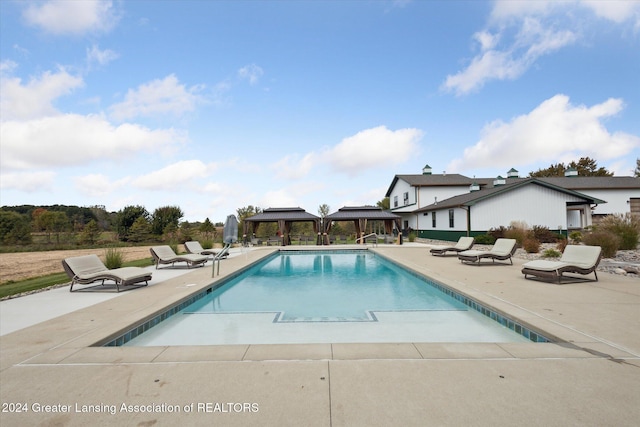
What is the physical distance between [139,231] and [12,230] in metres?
10.8

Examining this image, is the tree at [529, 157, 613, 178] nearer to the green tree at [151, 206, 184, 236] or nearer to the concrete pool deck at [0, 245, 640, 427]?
the green tree at [151, 206, 184, 236]

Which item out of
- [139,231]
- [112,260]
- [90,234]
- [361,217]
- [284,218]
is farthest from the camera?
[139,231]

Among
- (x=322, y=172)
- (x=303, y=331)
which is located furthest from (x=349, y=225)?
(x=303, y=331)

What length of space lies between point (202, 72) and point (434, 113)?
13.9 metres

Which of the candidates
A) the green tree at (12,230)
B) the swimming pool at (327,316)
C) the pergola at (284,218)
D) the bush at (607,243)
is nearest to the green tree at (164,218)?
the green tree at (12,230)

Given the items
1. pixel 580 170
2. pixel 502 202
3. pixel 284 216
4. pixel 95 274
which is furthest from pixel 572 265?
pixel 580 170

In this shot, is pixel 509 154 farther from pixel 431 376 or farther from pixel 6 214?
pixel 6 214

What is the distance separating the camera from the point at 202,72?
15.2 meters

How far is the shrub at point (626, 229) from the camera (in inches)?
446

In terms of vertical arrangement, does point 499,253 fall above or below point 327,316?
above

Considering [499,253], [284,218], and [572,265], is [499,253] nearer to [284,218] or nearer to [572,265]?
[572,265]

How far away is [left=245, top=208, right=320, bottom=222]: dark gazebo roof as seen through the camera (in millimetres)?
21391

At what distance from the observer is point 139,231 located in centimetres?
3303

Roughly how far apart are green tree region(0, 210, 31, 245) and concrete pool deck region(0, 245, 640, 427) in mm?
35858
